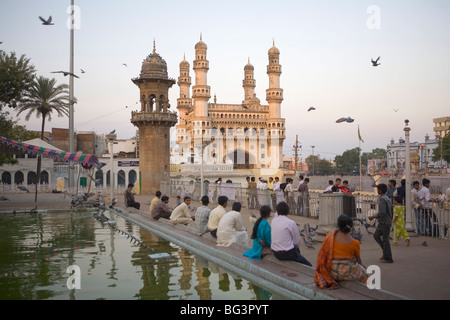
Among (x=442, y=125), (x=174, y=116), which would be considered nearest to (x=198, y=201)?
(x=174, y=116)

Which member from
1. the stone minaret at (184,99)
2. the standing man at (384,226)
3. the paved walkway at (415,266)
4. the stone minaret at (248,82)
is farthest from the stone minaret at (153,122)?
the stone minaret at (248,82)

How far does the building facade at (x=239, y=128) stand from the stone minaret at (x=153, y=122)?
3524 cm

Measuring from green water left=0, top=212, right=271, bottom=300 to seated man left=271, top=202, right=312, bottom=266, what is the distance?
2.41 ft

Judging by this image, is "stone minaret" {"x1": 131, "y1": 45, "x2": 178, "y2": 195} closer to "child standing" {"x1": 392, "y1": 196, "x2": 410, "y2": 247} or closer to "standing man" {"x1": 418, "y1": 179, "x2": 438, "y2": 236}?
"standing man" {"x1": 418, "y1": 179, "x2": 438, "y2": 236}

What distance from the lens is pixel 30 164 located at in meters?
41.9

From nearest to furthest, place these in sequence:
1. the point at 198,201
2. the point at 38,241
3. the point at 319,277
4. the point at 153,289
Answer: the point at 319,277
the point at 153,289
the point at 38,241
the point at 198,201

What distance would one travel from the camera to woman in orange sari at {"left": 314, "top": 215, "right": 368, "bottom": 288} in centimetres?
577

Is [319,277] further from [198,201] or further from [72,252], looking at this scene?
[198,201]

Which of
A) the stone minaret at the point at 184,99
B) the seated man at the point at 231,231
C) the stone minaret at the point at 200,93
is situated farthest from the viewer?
the stone minaret at the point at 184,99

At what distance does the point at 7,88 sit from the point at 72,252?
15585mm

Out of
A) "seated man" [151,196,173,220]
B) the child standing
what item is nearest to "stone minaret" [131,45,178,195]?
"seated man" [151,196,173,220]

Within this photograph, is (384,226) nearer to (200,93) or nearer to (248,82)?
(200,93)

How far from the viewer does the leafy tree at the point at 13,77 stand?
22.4 metres

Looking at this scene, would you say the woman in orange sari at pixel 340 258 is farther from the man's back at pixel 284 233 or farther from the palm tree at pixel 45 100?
the palm tree at pixel 45 100
